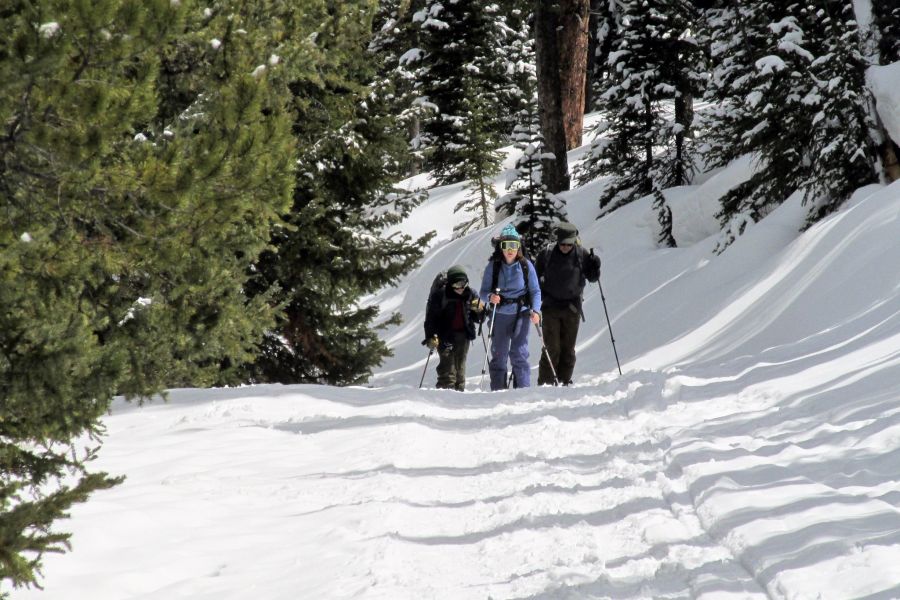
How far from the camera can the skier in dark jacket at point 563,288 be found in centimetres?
1163

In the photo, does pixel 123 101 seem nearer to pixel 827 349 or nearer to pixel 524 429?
pixel 524 429

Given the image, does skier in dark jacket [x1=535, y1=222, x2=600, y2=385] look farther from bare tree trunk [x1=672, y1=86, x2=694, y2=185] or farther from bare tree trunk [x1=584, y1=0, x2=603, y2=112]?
bare tree trunk [x1=584, y1=0, x2=603, y2=112]

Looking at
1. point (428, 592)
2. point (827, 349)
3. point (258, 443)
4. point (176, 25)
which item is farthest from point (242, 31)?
point (827, 349)

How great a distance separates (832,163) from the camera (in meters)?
13.3

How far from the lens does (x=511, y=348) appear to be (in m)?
11.6

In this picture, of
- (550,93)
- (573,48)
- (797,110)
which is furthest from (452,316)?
(573,48)

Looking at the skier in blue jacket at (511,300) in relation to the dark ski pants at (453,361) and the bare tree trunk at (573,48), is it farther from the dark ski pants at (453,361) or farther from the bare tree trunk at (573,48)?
the bare tree trunk at (573,48)

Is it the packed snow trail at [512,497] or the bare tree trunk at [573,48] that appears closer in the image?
the packed snow trail at [512,497]

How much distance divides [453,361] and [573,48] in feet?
45.6

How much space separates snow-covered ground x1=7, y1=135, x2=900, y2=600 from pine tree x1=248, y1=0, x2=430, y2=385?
129 inches

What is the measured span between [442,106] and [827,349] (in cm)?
2177

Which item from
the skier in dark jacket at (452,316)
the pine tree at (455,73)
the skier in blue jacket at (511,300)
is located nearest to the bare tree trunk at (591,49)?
the pine tree at (455,73)

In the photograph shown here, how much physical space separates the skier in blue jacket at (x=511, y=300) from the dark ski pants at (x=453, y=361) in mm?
627

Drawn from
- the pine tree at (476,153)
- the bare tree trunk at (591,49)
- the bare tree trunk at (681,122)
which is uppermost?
the bare tree trunk at (591,49)
